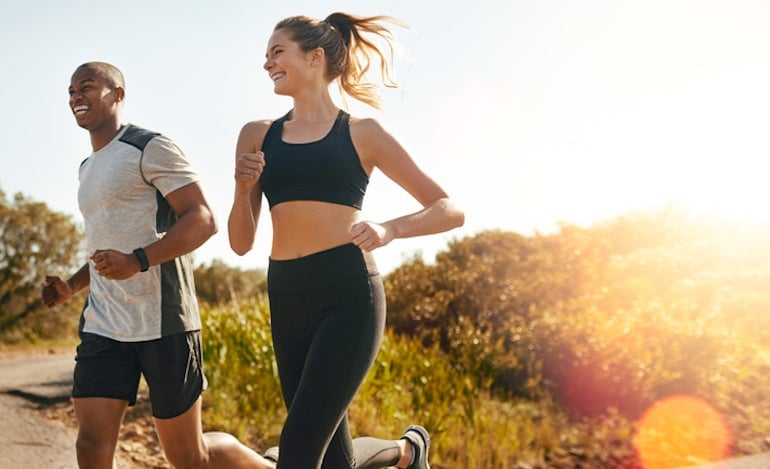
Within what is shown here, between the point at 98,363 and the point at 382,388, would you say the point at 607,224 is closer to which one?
the point at 382,388

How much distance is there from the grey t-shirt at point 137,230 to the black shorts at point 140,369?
5 cm

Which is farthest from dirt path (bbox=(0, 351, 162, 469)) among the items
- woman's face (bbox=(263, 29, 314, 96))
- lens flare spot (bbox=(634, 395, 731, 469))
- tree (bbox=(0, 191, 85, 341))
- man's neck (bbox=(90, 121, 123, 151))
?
tree (bbox=(0, 191, 85, 341))

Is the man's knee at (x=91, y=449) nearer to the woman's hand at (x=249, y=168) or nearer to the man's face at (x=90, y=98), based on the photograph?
the woman's hand at (x=249, y=168)

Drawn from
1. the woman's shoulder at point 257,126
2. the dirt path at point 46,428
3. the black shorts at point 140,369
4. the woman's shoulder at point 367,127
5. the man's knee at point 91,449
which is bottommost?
the dirt path at point 46,428

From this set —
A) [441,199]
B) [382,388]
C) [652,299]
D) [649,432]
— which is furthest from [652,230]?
[441,199]

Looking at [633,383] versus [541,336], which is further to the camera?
[541,336]

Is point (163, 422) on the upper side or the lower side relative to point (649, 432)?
upper

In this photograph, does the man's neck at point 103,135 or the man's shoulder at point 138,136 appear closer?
the man's shoulder at point 138,136

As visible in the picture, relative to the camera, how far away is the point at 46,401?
7.51 m

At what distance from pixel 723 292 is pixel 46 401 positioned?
985cm

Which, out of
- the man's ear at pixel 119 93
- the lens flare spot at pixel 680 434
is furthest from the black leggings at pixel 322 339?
the lens flare spot at pixel 680 434

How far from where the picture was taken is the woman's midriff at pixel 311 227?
3174mm

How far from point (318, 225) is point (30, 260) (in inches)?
508

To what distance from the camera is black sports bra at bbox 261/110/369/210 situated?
10.5 feet
